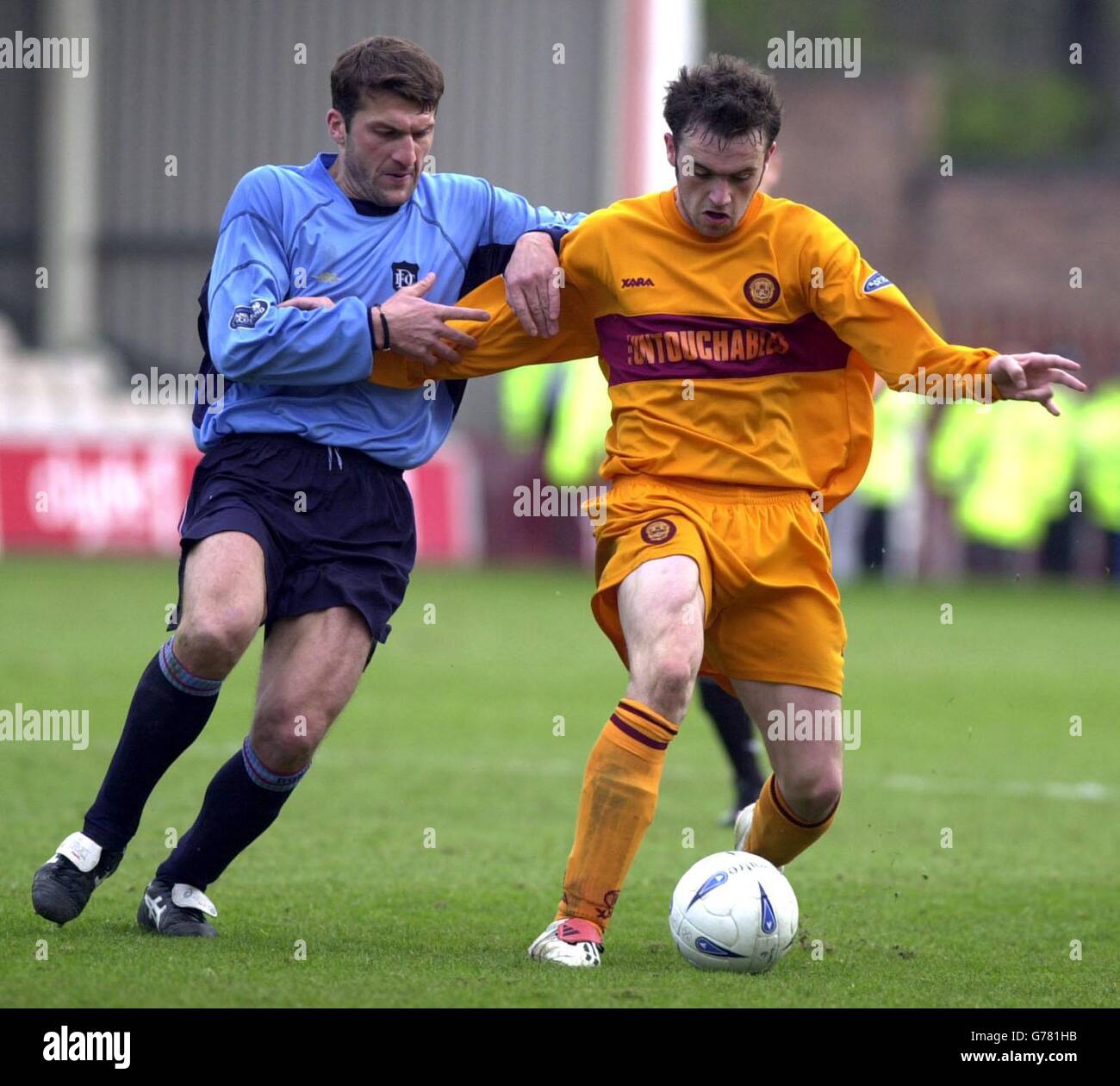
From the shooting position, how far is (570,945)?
186 inches

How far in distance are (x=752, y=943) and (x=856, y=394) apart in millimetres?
1457

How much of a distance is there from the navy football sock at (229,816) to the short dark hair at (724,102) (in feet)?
6.12

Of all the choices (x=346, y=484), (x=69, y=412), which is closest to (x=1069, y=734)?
(x=346, y=484)

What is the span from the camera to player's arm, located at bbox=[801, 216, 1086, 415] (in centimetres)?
486

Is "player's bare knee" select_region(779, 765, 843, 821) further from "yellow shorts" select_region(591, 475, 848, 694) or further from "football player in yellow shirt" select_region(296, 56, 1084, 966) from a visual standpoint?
"yellow shorts" select_region(591, 475, 848, 694)

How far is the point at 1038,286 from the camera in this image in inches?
1195

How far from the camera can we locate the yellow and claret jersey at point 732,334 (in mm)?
5004

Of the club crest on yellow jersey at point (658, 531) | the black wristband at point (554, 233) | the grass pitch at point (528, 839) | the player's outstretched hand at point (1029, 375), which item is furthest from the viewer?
the black wristband at point (554, 233)

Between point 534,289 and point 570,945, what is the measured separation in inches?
63.5

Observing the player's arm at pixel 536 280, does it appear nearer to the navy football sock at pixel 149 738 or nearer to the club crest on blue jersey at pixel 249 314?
the club crest on blue jersey at pixel 249 314

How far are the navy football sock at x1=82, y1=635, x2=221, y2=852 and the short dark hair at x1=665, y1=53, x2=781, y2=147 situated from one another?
1.78 m

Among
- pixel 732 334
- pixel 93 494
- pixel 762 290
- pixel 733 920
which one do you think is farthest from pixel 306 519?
pixel 93 494

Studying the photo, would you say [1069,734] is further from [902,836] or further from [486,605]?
[486,605]

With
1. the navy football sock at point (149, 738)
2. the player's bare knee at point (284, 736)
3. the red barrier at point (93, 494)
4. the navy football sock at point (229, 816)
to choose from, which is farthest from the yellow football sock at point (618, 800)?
the red barrier at point (93, 494)
